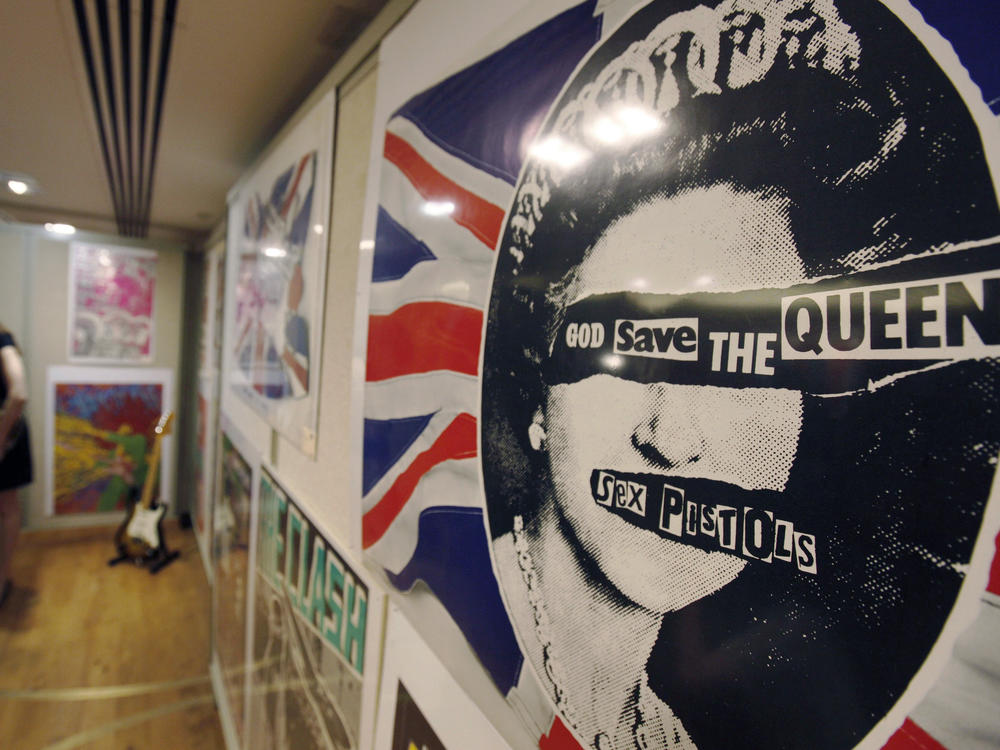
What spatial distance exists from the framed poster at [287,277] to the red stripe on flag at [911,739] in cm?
118

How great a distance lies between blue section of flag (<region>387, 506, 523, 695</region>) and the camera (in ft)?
1.97

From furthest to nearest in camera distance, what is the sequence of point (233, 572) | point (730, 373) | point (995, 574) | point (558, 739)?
point (233, 572) < point (558, 739) < point (730, 373) < point (995, 574)

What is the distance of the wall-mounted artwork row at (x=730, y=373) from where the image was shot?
278 millimetres

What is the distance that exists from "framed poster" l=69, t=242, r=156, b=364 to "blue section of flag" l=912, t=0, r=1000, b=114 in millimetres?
5271

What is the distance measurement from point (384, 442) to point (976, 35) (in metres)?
0.81

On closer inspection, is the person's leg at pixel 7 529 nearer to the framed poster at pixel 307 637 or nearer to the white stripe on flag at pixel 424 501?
the framed poster at pixel 307 637

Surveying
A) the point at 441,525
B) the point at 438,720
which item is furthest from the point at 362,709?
the point at 441,525

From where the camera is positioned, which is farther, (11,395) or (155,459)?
(155,459)

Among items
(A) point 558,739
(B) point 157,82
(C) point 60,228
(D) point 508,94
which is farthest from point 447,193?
(C) point 60,228

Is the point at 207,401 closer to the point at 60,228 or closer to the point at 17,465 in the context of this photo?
the point at 17,465

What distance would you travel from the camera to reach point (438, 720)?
740mm

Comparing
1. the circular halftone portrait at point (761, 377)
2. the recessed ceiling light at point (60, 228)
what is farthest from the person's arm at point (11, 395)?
the circular halftone portrait at point (761, 377)

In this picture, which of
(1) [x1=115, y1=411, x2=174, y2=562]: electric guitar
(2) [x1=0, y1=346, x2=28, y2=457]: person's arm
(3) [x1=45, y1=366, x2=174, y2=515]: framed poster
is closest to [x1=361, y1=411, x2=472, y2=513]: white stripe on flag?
(2) [x1=0, y1=346, x2=28, y2=457]: person's arm

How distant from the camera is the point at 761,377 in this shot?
35 cm
